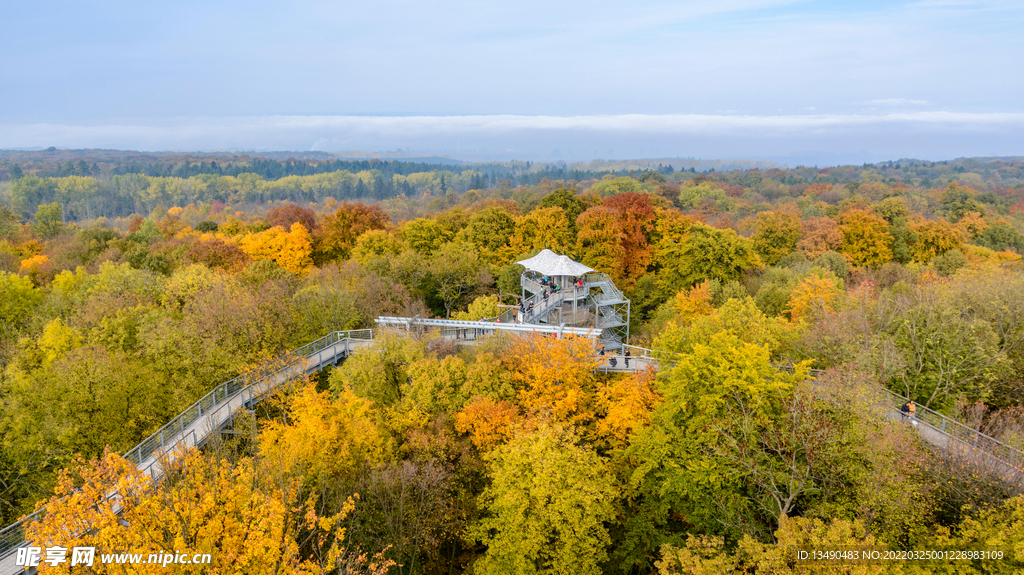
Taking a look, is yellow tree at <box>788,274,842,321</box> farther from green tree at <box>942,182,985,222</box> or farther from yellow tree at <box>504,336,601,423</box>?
green tree at <box>942,182,985,222</box>

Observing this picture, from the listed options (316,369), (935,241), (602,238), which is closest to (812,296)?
(602,238)

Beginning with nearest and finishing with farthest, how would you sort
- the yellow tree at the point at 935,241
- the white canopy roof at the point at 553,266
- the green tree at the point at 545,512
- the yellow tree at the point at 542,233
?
the green tree at the point at 545,512, the white canopy roof at the point at 553,266, the yellow tree at the point at 542,233, the yellow tree at the point at 935,241

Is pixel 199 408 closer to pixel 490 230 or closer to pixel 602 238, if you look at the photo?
pixel 490 230

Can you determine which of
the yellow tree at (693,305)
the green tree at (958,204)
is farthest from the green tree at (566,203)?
the green tree at (958,204)

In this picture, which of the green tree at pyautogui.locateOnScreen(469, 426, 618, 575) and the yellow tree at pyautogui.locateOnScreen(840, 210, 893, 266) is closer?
the green tree at pyautogui.locateOnScreen(469, 426, 618, 575)

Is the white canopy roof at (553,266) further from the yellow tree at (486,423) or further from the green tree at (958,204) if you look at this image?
the green tree at (958,204)

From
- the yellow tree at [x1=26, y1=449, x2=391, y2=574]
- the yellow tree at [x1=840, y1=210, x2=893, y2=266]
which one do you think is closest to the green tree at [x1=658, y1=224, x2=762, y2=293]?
the yellow tree at [x1=840, y1=210, x2=893, y2=266]

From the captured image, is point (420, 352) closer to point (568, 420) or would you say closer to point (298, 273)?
point (568, 420)
